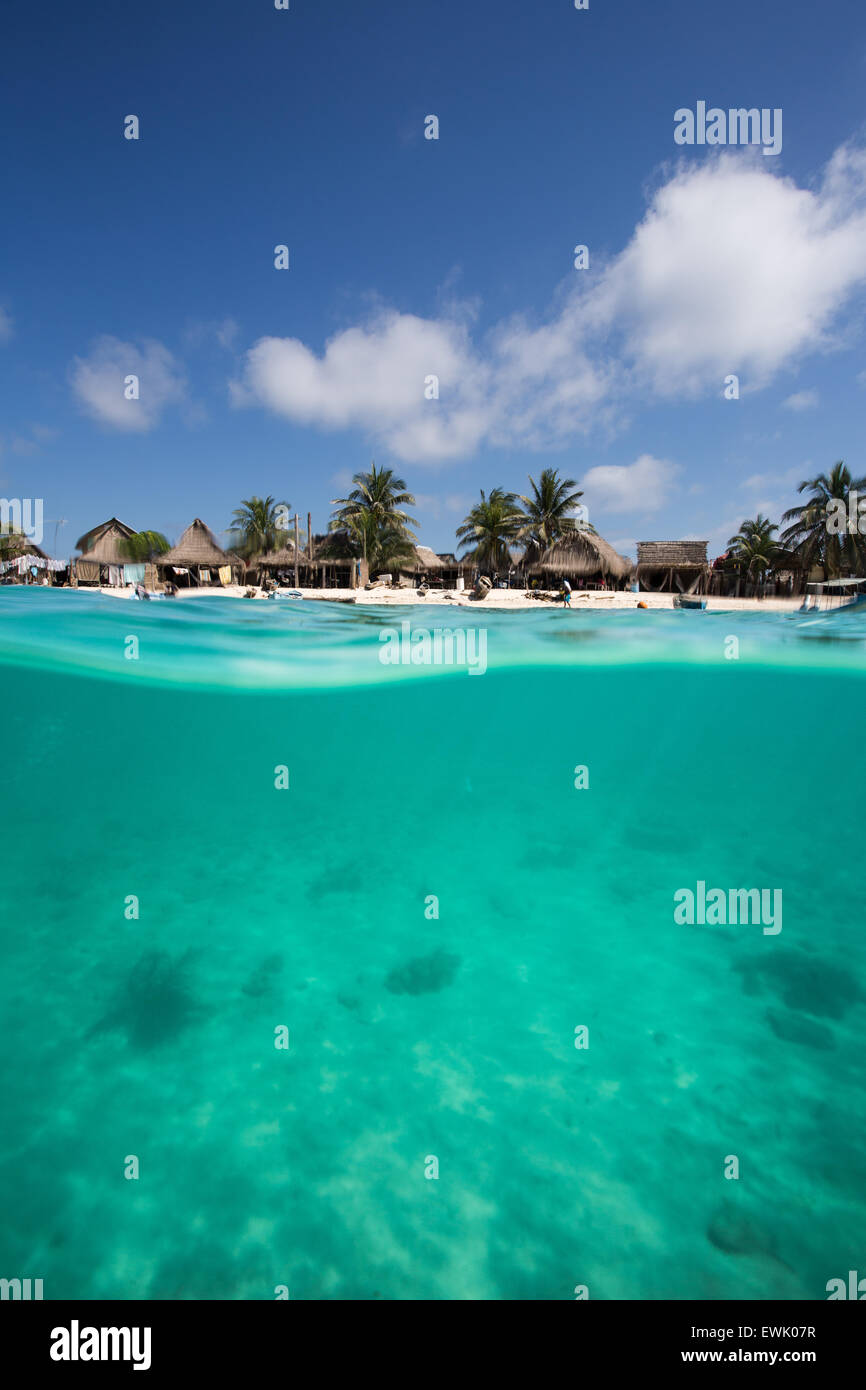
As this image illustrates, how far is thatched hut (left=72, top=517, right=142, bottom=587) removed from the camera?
38750 mm

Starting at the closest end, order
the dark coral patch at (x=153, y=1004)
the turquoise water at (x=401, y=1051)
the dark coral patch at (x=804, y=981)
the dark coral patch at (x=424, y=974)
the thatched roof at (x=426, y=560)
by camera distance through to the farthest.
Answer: the turquoise water at (x=401, y=1051), the dark coral patch at (x=153, y=1004), the dark coral patch at (x=804, y=981), the dark coral patch at (x=424, y=974), the thatched roof at (x=426, y=560)

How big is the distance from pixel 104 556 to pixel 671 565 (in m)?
40.1

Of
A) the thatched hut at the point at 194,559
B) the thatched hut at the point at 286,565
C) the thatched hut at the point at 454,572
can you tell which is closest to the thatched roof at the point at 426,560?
the thatched hut at the point at 454,572

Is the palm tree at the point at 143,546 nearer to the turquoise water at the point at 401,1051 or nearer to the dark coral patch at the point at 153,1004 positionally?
the turquoise water at the point at 401,1051

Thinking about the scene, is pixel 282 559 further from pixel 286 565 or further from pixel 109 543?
pixel 109 543

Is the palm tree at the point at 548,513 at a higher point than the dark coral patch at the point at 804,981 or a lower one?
higher

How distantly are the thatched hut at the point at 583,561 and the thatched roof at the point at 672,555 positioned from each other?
195cm

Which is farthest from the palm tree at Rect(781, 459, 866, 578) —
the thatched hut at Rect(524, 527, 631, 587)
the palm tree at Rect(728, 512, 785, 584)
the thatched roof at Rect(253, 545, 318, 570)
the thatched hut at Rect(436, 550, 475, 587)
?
the thatched roof at Rect(253, 545, 318, 570)

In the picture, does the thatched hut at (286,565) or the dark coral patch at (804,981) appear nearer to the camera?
the dark coral patch at (804,981)

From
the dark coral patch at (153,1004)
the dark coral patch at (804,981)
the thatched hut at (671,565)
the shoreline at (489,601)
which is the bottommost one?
the dark coral patch at (804,981)

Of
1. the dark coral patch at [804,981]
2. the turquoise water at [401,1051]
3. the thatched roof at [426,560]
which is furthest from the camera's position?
the thatched roof at [426,560]

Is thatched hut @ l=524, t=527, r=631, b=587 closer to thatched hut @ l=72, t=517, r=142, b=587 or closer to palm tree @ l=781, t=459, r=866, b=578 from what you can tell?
palm tree @ l=781, t=459, r=866, b=578

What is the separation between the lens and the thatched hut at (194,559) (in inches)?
1417

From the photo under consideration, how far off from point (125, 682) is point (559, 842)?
1279cm
